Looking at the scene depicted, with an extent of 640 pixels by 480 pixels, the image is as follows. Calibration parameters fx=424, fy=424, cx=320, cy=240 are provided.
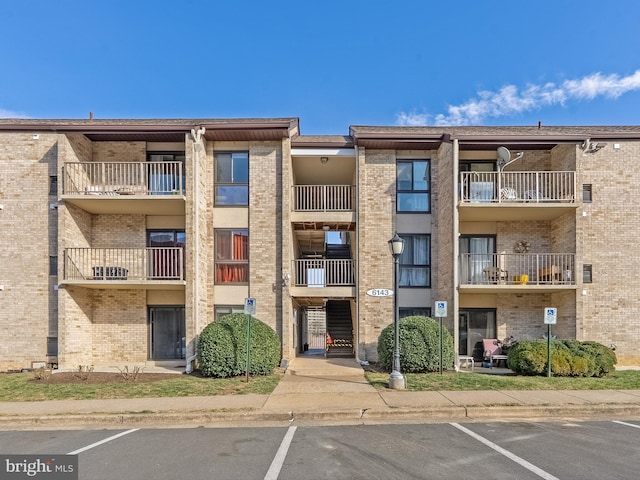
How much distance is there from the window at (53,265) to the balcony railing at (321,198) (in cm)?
806

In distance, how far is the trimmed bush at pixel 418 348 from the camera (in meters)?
12.0

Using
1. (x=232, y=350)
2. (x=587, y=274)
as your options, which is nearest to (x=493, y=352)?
(x=587, y=274)

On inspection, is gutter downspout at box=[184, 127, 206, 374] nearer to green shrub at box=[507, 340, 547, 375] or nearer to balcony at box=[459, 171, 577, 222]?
balcony at box=[459, 171, 577, 222]

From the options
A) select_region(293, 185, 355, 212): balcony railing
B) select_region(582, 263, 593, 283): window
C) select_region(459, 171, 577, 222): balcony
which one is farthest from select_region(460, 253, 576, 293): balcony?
select_region(293, 185, 355, 212): balcony railing

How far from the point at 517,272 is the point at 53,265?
1549 cm

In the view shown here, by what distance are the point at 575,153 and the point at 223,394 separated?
12.6m

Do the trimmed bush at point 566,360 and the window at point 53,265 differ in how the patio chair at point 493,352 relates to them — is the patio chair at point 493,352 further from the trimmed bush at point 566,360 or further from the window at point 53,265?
the window at point 53,265

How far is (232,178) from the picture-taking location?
14492 mm

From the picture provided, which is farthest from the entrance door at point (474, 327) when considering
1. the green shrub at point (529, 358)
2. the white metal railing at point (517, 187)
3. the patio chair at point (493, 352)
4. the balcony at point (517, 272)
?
the white metal railing at point (517, 187)

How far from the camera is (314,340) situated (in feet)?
99.9

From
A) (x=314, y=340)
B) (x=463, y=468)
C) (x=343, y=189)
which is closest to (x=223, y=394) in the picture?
(x=463, y=468)

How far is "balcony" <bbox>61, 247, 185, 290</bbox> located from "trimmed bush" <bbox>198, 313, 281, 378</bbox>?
7.16 feet

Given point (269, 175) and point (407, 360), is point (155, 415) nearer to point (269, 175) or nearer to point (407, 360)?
point (407, 360)

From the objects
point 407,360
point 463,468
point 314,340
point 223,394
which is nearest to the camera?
point 463,468
